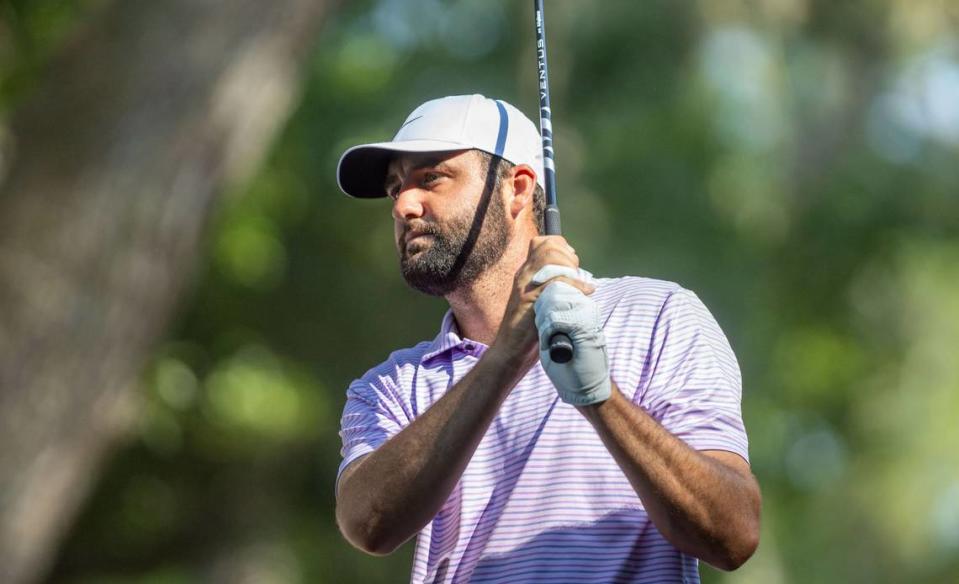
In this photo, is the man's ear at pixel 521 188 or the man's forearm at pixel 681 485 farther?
the man's ear at pixel 521 188

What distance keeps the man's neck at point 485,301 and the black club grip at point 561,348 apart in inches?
29.4

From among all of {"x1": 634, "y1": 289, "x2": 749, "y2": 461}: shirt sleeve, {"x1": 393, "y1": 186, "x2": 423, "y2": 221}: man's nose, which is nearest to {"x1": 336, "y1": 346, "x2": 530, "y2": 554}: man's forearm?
{"x1": 634, "y1": 289, "x2": 749, "y2": 461}: shirt sleeve

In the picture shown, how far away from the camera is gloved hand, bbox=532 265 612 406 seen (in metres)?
3.04

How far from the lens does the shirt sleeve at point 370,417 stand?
365cm

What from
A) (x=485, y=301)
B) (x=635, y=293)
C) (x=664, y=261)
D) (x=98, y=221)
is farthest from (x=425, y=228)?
(x=664, y=261)

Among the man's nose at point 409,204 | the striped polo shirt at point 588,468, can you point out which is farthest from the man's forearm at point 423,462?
the man's nose at point 409,204

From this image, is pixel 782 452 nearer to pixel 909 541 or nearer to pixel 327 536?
pixel 909 541

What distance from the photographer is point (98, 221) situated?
4578 millimetres

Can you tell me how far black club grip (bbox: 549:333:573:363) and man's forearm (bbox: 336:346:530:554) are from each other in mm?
177

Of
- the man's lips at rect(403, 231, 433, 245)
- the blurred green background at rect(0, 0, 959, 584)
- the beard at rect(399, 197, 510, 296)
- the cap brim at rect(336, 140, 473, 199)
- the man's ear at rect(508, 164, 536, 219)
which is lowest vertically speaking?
the blurred green background at rect(0, 0, 959, 584)

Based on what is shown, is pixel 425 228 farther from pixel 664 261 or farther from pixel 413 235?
pixel 664 261

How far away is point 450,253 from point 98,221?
1.16 metres

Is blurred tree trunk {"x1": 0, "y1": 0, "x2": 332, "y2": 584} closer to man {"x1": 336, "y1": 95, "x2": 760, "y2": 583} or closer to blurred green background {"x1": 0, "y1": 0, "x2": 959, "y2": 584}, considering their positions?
man {"x1": 336, "y1": 95, "x2": 760, "y2": 583}

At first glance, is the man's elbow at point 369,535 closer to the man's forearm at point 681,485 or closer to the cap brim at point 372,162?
the man's forearm at point 681,485
